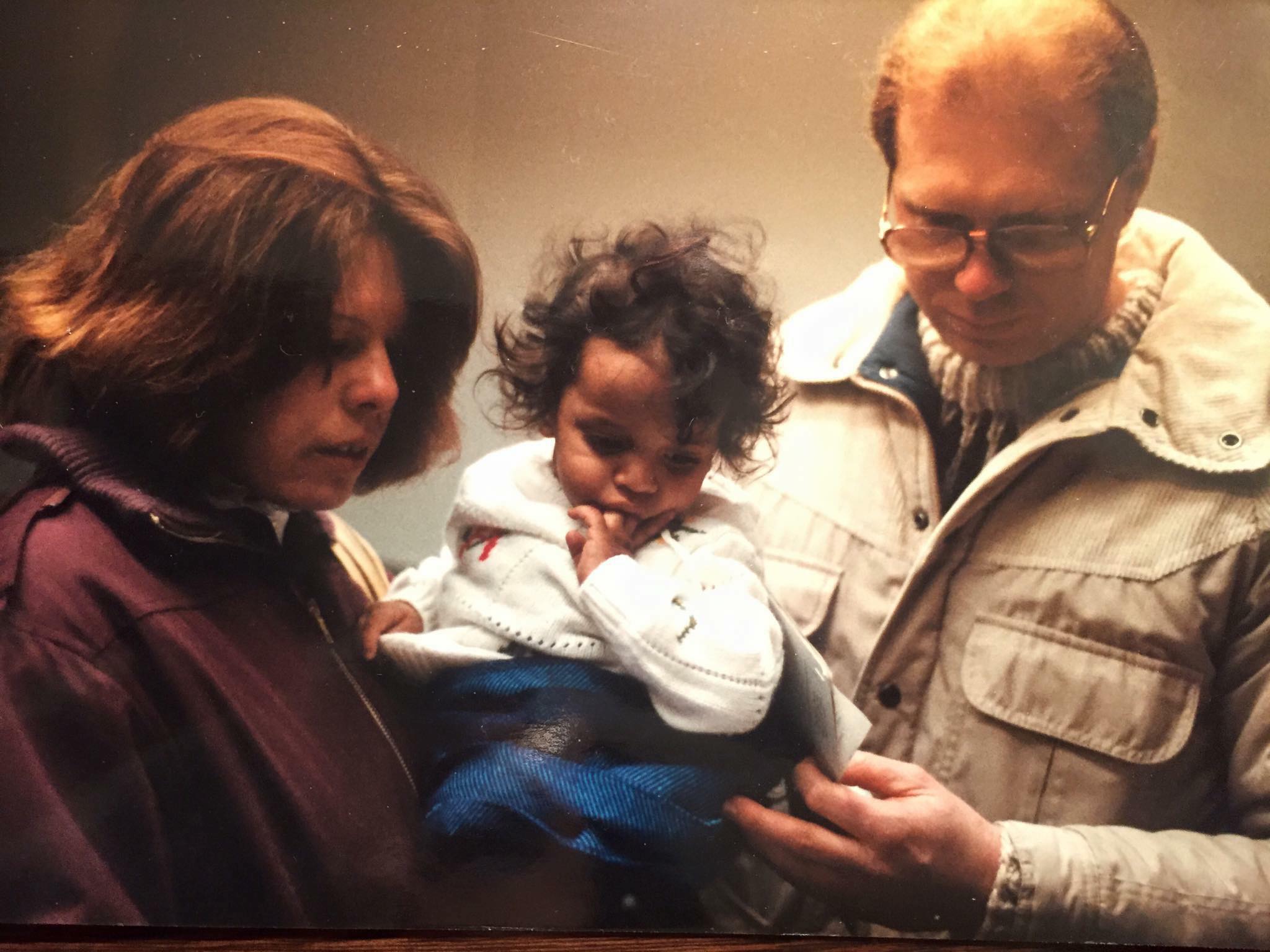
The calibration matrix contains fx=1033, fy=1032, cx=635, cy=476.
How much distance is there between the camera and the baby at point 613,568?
3.48ft

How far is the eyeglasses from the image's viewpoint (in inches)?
45.6

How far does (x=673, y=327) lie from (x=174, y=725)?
0.65 metres

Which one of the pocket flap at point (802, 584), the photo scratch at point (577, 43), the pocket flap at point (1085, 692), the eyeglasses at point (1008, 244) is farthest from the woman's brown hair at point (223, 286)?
the pocket flap at point (1085, 692)

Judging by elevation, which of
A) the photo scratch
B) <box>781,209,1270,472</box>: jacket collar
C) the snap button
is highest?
the photo scratch

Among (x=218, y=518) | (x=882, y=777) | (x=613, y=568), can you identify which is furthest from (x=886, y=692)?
(x=218, y=518)

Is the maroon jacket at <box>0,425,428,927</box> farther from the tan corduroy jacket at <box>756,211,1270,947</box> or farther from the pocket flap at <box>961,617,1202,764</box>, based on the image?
the pocket flap at <box>961,617,1202,764</box>

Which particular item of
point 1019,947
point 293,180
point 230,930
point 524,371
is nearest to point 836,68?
point 524,371

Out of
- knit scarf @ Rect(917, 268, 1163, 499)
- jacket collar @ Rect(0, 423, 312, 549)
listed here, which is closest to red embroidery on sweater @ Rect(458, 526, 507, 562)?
jacket collar @ Rect(0, 423, 312, 549)

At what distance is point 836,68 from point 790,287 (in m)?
0.28

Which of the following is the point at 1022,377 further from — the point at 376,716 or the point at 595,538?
the point at 376,716

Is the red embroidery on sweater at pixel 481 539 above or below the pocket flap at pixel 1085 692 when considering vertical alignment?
above

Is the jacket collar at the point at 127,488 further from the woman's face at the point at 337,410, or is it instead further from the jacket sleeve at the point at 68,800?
the jacket sleeve at the point at 68,800

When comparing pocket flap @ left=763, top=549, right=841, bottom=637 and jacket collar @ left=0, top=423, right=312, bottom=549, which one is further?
pocket flap @ left=763, top=549, right=841, bottom=637

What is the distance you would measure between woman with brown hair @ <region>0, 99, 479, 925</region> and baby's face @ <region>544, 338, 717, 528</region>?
0.15m
